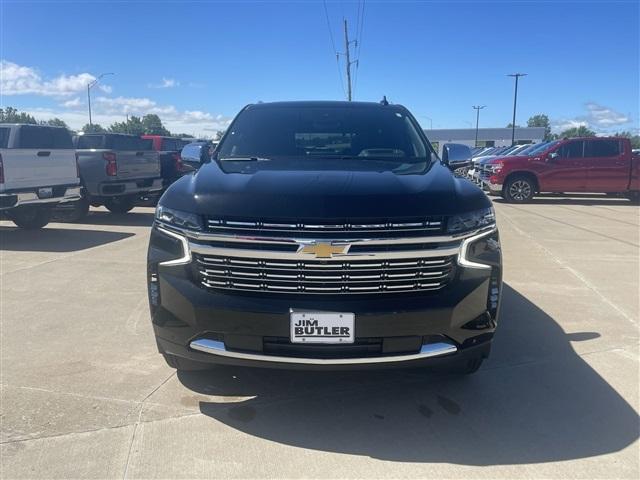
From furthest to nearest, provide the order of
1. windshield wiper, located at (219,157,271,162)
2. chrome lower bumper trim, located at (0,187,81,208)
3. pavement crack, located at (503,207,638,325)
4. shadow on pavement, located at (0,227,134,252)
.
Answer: chrome lower bumper trim, located at (0,187,81,208) → shadow on pavement, located at (0,227,134,252) → pavement crack, located at (503,207,638,325) → windshield wiper, located at (219,157,271,162)

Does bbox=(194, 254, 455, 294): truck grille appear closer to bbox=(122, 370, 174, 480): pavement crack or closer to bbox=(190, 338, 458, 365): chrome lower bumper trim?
bbox=(190, 338, 458, 365): chrome lower bumper trim

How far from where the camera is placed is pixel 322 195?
9.12 feet

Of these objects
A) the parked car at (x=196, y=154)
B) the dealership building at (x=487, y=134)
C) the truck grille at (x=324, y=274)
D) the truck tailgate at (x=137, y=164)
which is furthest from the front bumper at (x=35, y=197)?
the dealership building at (x=487, y=134)

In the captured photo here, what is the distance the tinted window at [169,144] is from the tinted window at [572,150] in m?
12.5

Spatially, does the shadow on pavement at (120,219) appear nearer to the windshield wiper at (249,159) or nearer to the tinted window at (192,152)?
the tinted window at (192,152)

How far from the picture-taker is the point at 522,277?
6.32m

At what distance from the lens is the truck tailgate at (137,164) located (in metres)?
11.0

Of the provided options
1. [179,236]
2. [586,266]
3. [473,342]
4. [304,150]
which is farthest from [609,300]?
[179,236]

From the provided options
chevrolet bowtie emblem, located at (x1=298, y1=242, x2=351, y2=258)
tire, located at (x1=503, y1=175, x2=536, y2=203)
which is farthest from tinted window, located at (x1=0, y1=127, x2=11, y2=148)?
tire, located at (x1=503, y1=175, x2=536, y2=203)

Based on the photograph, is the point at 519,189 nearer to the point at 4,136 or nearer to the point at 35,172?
the point at 35,172

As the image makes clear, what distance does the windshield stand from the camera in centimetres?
406

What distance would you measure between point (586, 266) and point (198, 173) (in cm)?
567

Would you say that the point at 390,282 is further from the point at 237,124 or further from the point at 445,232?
the point at 237,124

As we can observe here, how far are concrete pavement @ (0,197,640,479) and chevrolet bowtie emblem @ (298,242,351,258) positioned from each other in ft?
3.48
